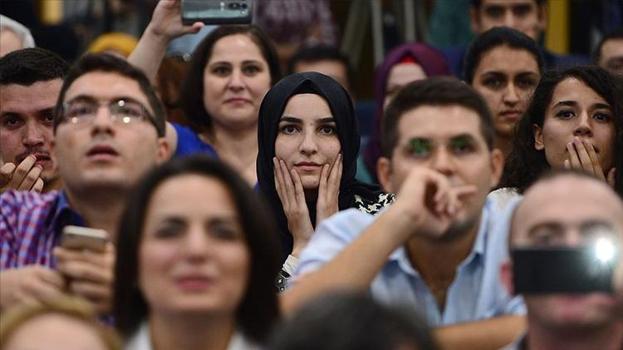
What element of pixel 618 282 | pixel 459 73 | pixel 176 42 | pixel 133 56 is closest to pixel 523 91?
pixel 459 73

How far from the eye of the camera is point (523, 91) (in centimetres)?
932

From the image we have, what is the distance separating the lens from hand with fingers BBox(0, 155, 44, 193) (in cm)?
762

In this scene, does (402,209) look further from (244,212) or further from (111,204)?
(111,204)

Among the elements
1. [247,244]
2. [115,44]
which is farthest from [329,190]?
[115,44]

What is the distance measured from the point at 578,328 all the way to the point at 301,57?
5856mm

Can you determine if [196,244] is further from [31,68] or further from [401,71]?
[401,71]

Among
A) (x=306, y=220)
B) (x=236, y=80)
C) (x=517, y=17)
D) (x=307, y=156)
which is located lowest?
(x=306, y=220)

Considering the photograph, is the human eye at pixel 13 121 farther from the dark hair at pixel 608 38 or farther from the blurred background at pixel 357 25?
the dark hair at pixel 608 38

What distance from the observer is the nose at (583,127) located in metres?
7.82

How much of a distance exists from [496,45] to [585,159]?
6.18 ft

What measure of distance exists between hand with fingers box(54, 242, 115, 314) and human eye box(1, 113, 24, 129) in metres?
2.15

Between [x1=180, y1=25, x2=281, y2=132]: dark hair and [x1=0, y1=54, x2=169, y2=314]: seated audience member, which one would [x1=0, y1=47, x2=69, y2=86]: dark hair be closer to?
[x1=180, y1=25, x2=281, y2=132]: dark hair

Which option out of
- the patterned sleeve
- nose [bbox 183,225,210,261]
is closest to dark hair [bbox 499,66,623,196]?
the patterned sleeve

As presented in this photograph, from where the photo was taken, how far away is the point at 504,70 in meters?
9.34
